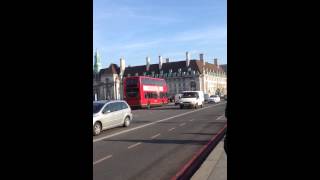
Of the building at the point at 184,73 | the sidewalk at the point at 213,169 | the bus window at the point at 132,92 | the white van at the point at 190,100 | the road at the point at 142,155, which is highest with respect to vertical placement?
the building at the point at 184,73

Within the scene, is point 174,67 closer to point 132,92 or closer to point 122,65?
point 122,65

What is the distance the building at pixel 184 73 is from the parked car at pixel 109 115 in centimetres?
11548

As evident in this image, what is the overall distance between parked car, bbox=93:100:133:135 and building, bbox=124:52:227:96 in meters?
115

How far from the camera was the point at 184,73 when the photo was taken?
141750 millimetres

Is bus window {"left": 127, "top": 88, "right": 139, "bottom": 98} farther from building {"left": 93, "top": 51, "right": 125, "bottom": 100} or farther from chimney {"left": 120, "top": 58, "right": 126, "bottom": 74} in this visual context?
chimney {"left": 120, "top": 58, "right": 126, "bottom": 74}

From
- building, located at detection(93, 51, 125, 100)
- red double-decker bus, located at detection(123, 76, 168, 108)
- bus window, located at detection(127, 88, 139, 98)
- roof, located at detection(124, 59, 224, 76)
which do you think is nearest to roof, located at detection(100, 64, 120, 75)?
building, located at detection(93, 51, 125, 100)

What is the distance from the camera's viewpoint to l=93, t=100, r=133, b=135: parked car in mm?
17138

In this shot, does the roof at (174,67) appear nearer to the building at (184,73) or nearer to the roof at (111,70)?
the building at (184,73)

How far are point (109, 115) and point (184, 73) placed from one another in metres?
124

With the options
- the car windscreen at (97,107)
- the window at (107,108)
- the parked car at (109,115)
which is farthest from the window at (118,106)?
the car windscreen at (97,107)

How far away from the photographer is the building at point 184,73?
140 m
